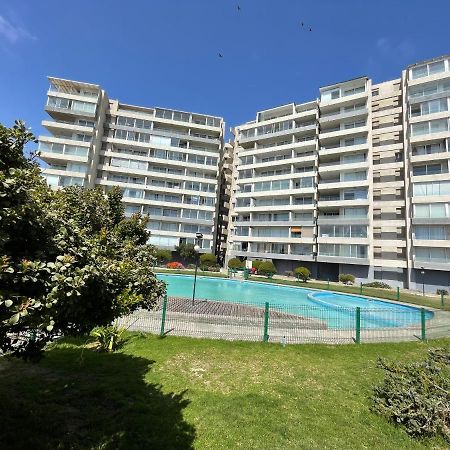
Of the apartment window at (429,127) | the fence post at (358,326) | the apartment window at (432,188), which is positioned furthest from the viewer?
the apartment window at (429,127)

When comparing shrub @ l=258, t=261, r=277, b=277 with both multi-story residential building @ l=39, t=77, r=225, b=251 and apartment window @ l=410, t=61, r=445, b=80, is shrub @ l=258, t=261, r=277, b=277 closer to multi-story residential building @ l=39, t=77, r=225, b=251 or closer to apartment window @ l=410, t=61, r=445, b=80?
multi-story residential building @ l=39, t=77, r=225, b=251

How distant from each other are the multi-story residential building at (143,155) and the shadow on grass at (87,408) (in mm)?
53401

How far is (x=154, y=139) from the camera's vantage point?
6706 centimetres

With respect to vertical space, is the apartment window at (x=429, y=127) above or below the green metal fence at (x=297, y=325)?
above

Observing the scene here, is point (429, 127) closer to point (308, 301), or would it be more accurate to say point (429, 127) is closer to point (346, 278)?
point (346, 278)

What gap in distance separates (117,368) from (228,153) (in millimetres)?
77726

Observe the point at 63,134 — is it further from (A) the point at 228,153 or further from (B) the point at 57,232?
(B) the point at 57,232

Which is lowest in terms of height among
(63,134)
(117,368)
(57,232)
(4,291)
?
(117,368)

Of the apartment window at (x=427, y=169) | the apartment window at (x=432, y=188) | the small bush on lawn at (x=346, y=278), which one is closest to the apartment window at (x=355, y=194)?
the apartment window at (x=432, y=188)

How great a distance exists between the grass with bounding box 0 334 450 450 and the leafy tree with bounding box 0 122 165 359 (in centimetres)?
269

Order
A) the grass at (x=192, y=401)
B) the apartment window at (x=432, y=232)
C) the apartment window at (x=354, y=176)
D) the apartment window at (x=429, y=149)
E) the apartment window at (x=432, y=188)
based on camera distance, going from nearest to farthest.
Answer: the grass at (x=192, y=401) → the apartment window at (x=432, y=232) → the apartment window at (x=432, y=188) → the apartment window at (x=429, y=149) → the apartment window at (x=354, y=176)

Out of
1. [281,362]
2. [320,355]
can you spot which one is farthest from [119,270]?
[320,355]

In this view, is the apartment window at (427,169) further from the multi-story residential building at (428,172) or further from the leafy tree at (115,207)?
the leafy tree at (115,207)

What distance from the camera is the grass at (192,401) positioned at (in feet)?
20.0
